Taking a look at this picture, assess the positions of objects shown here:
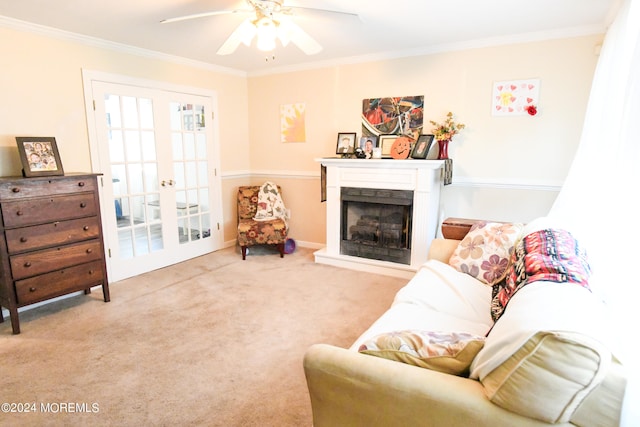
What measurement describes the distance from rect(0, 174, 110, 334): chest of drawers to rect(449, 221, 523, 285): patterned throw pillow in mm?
3010

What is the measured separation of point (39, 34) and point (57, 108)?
0.61 meters

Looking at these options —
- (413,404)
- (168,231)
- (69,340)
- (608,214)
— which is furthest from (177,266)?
(608,214)

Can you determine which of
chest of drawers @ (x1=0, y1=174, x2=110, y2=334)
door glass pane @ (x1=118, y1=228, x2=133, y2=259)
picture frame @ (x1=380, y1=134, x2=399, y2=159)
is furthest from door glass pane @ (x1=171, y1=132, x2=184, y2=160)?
picture frame @ (x1=380, y1=134, x2=399, y2=159)

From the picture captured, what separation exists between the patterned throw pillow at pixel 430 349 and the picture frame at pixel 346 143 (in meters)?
3.24

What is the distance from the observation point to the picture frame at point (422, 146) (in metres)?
Result: 3.80

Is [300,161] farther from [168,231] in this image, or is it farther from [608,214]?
[608,214]

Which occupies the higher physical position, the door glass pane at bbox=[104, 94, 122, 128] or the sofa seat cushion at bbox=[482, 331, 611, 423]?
the door glass pane at bbox=[104, 94, 122, 128]

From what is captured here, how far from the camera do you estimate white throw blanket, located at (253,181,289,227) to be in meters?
4.72

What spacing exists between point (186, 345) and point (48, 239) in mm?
1465

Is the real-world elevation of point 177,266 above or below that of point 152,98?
below

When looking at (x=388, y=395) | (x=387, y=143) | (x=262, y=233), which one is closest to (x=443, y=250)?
(x=387, y=143)

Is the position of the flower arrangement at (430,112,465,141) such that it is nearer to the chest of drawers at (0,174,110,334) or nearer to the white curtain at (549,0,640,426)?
the white curtain at (549,0,640,426)

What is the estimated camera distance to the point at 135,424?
182cm

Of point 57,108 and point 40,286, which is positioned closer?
point 40,286
